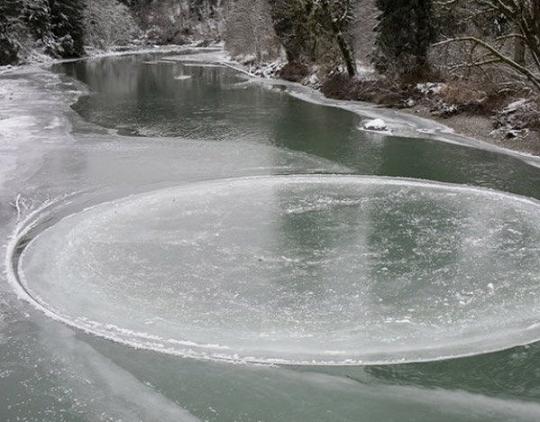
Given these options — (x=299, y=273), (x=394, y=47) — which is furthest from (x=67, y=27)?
(x=299, y=273)

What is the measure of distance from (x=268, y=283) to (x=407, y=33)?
21146 mm

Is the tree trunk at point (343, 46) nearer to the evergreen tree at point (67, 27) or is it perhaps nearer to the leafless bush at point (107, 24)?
the evergreen tree at point (67, 27)

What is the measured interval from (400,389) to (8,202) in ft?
34.0

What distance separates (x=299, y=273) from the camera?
32.7 feet

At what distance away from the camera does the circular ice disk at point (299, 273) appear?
814 centimetres

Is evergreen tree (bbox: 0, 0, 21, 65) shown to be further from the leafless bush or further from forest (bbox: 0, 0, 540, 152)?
the leafless bush

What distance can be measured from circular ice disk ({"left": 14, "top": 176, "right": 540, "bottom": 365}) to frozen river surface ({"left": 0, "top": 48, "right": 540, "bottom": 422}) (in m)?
0.03

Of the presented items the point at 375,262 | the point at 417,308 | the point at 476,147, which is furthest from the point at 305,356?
the point at 476,147

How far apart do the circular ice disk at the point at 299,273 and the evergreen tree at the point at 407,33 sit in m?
14.9

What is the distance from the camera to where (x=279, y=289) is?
9367mm

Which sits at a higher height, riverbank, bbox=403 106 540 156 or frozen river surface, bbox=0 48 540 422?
riverbank, bbox=403 106 540 156

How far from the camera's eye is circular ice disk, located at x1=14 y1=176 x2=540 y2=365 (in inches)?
320

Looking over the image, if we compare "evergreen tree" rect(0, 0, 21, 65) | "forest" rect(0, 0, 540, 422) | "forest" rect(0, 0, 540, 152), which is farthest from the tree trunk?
"evergreen tree" rect(0, 0, 21, 65)

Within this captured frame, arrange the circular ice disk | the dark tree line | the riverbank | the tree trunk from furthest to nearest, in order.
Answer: the dark tree line → the tree trunk → the riverbank → the circular ice disk
